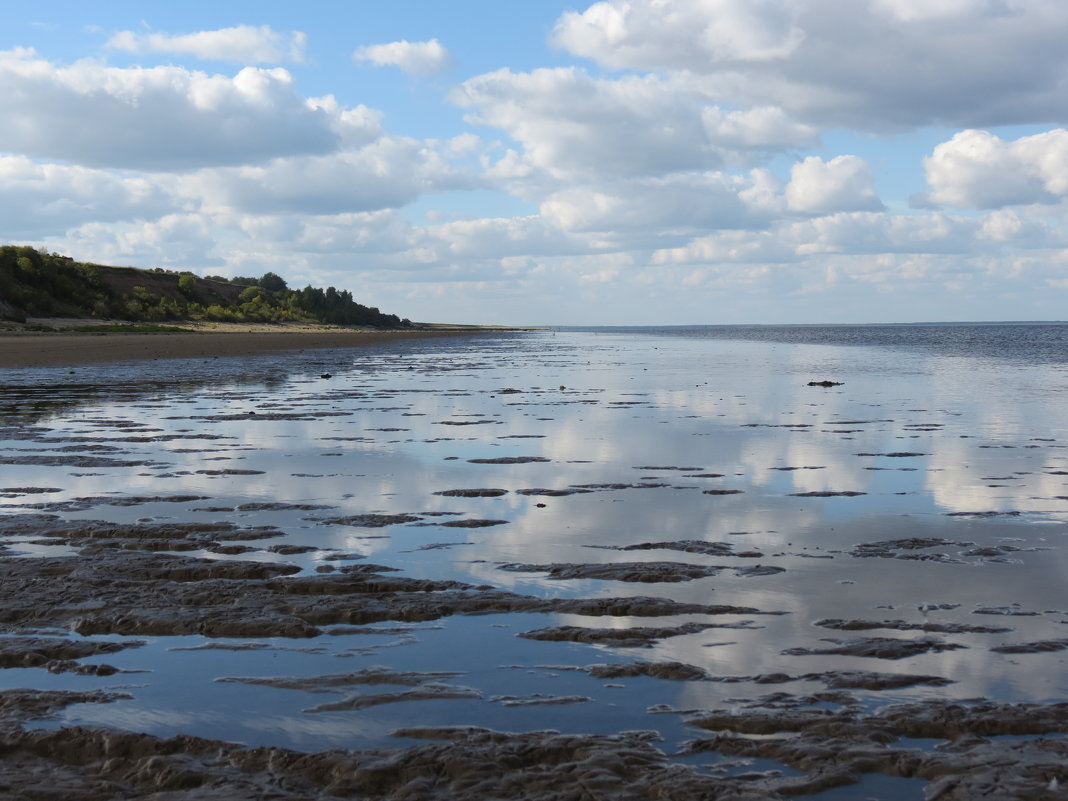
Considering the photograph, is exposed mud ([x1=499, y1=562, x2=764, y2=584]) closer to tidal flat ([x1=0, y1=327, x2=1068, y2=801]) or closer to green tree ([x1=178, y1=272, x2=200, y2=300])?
tidal flat ([x1=0, y1=327, x2=1068, y2=801])

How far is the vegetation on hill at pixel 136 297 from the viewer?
94.2 metres

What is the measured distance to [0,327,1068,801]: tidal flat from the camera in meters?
5.02

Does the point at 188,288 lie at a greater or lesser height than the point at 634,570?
greater

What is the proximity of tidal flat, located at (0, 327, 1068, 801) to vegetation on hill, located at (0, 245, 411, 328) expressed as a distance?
3110 inches

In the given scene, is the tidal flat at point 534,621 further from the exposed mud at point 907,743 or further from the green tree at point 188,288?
the green tree at point 188,288

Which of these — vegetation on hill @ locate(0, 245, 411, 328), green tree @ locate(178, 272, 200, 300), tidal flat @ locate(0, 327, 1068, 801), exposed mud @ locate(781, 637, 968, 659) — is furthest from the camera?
green tree @ locate(178, 272, 200, 300)

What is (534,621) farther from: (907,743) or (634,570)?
(907,743)

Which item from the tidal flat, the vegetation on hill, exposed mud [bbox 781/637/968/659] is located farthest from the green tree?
exposed mud [bbox 781/637/968/659]

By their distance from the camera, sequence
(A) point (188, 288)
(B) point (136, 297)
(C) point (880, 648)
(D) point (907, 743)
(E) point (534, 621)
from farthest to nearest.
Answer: (A) point (188, 288), (B) point (136, 297), (E) point (534, 621), (C) point (880, 648), (D) point (907, 743)

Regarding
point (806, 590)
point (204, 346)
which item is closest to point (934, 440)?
point (806, 590)

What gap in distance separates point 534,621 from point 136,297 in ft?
391

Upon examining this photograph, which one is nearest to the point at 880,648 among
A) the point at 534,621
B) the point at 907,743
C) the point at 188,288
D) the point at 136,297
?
the point at 907,743

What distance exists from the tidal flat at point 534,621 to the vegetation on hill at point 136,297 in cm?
7900

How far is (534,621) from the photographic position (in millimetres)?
7363
